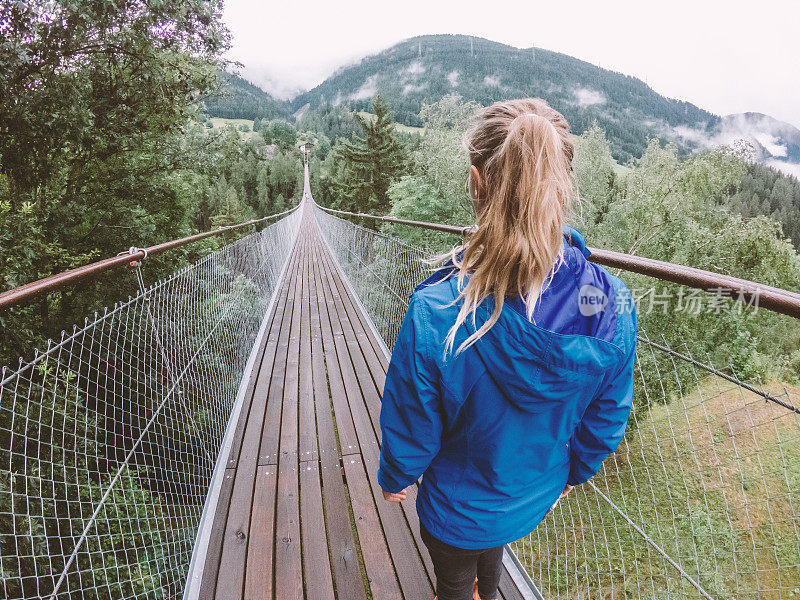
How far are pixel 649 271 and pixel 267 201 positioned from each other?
1862 inches

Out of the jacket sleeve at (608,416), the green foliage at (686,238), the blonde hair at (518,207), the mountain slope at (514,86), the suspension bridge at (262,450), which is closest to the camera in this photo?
the blonde hair at (518,207)

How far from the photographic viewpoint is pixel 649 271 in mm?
1097

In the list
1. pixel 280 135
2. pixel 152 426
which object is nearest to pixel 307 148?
pixel 280 135

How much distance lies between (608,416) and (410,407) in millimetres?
423

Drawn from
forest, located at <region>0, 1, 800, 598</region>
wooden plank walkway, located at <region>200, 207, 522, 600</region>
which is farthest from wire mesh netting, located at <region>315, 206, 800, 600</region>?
forest, located at <region>0, 1, 800, 598</region>

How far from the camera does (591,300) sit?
74cm

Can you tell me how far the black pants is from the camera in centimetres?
100

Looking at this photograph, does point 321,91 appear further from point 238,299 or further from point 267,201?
point 238,299

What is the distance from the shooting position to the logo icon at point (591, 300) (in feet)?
2.42

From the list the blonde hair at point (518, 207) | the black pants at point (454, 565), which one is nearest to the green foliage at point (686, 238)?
the black pants at point (454, 565)

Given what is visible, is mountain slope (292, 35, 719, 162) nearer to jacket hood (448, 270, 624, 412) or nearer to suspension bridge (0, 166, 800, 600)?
→ suspension bridge (0, 166, 800, 600)

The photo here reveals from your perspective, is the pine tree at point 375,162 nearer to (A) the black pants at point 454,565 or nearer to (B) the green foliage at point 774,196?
(A) the black pants at point 454,565

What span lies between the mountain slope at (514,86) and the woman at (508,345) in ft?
134

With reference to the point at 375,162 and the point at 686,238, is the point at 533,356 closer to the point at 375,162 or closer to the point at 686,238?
the point at 686,238
